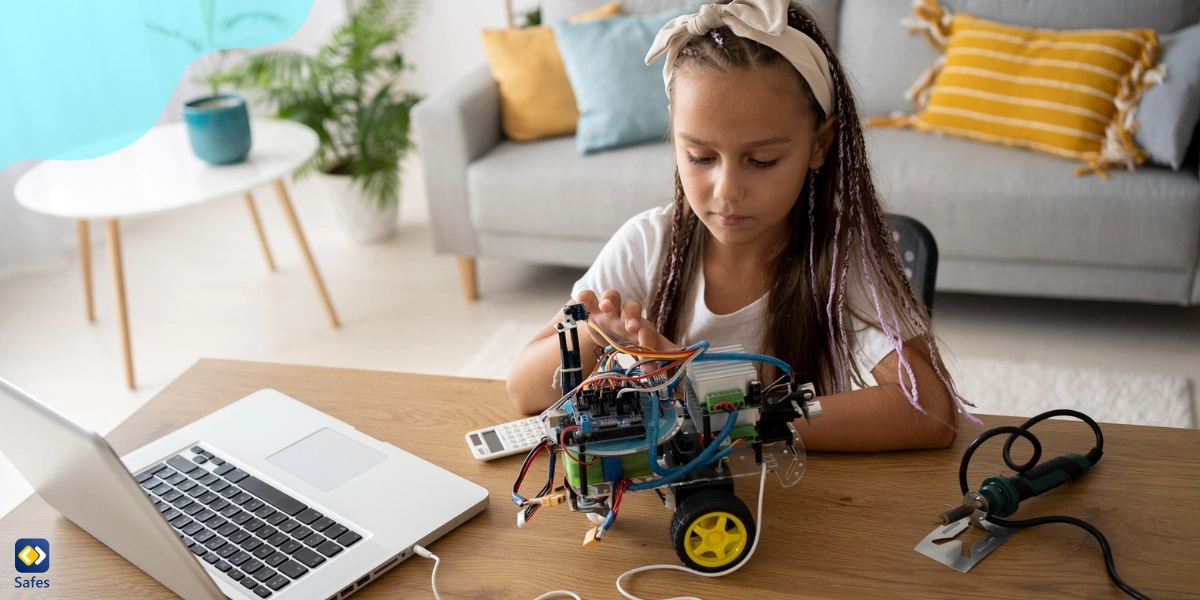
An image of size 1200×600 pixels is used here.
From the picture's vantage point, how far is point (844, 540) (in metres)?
0.84

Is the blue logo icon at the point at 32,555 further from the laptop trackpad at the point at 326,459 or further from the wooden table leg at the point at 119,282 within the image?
the wooden table leg at the point at 119,282

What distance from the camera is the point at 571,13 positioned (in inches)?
116

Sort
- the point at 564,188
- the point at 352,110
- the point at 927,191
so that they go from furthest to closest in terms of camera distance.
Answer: the point at 352,110
the point at 564,188
the point at 927,191

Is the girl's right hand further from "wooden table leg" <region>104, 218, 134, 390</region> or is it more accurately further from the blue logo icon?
"wooden table leg" <region>104, 218, 134, 390</region>

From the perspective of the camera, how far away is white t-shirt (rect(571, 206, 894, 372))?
117 cm

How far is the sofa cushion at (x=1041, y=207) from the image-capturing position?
2.18 metres

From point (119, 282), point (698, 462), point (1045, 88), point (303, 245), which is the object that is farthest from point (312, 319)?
point (698, 462)

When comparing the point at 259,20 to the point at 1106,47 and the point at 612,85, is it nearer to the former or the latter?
the point at 612,85

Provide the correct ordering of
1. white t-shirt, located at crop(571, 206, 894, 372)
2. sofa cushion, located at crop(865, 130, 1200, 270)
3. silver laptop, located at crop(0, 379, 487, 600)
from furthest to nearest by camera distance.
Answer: sofa cushion, located at crop(865, 130, 1200, 270)
white t-shirt, located at crop(571, 206, 894, 372)
silver laptop, located at crop(0, 379, 487, 600)

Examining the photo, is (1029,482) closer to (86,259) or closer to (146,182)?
(146,182)

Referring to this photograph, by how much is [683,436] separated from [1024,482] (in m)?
0.32

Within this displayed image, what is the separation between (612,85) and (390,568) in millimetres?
1980

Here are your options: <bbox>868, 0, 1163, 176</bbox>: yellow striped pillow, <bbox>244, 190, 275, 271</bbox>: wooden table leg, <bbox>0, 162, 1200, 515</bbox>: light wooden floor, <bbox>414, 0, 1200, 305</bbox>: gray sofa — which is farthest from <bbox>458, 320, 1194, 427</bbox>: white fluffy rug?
<bbox>244, 190, 275, 271</bbox>: wooden table leg

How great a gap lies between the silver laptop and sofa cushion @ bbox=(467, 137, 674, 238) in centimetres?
153
